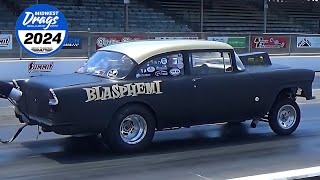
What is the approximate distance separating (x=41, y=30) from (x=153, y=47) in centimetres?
1019

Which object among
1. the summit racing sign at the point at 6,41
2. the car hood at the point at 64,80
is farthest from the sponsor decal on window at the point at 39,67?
the car hood at the point at 64,80

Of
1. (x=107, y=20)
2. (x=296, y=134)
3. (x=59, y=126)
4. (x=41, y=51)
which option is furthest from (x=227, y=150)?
(x=107, y=20)

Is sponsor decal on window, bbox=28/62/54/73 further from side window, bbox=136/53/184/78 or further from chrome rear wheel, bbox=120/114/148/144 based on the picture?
chrome rear wheel, bbox=120/114/148/144

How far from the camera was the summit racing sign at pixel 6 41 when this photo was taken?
1870cm

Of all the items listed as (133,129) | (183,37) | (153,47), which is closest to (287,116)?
(153,47)

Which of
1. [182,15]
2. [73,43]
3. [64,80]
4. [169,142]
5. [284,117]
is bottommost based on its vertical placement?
[169,142]

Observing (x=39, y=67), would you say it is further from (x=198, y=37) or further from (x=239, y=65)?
(x=239, y=65)

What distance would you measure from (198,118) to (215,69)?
0.83 metres

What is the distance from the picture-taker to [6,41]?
61.6 feet

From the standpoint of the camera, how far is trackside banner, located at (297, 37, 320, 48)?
80.0ft

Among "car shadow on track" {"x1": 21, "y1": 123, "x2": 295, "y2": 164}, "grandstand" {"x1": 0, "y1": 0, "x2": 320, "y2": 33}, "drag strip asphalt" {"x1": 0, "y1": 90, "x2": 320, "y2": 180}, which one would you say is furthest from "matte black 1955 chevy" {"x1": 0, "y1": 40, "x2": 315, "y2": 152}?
"grandstand" {"x1": 0, "y1": 0, "x2": 320, "y2": 33}

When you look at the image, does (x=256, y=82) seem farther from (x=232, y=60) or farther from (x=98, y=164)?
(x=98, y=164)

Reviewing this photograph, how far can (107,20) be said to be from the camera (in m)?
32.4

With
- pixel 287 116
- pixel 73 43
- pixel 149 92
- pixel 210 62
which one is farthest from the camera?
pixel 73 43
